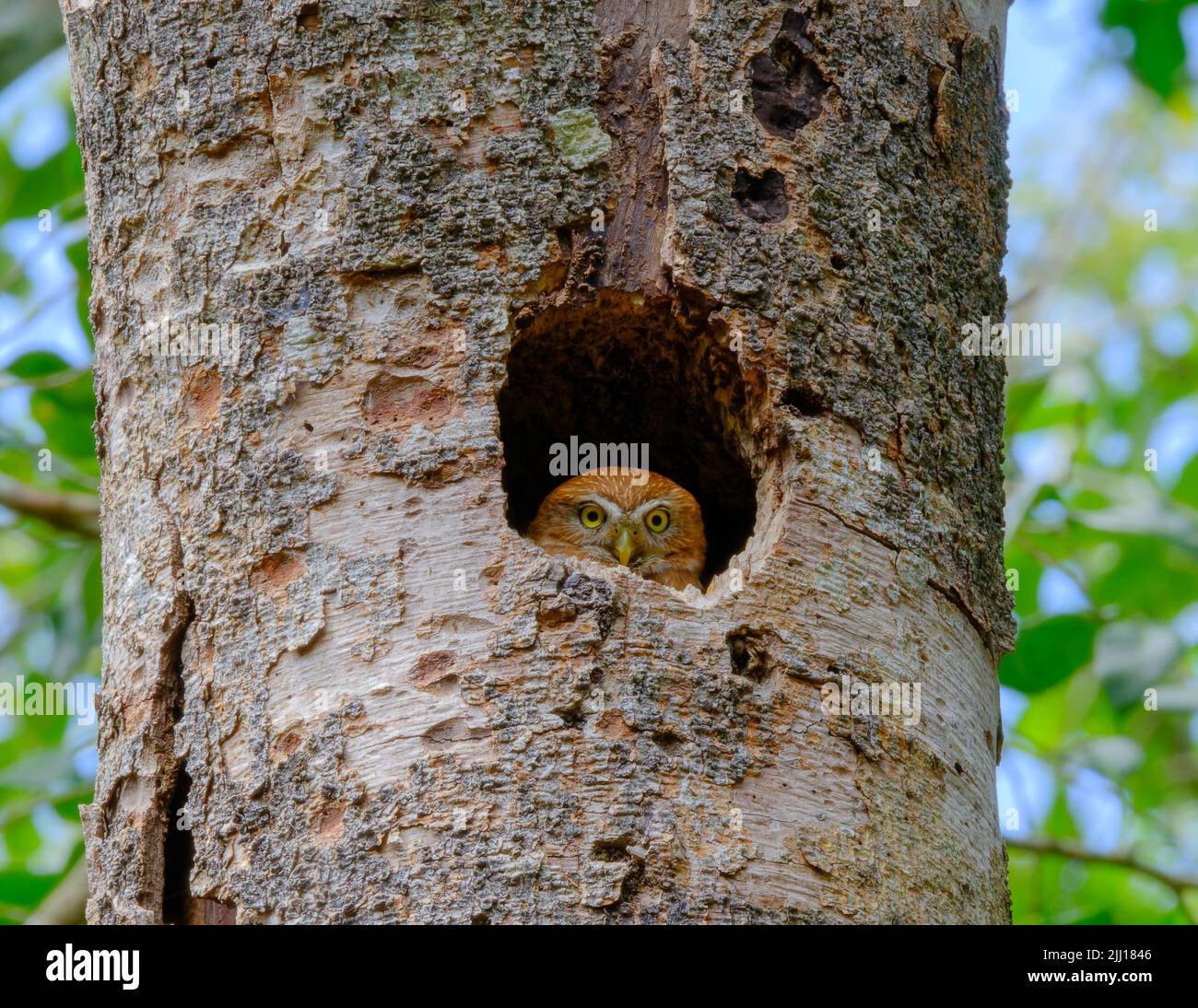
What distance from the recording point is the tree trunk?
9.07 ft

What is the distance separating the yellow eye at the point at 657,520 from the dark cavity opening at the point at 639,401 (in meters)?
0.16

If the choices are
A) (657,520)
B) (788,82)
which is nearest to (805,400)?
(788,82)

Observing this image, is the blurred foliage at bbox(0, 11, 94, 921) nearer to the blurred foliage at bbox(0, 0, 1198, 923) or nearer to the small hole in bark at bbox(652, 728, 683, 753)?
the blurred foliage at bbox(0, 0, 1198, 923)

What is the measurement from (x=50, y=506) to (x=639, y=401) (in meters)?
2.58

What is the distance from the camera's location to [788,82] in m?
3.45

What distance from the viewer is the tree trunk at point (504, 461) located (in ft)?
9.07

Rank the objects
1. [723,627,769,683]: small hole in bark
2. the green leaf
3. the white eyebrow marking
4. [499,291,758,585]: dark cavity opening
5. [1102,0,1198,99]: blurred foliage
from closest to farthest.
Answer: [723,627,769,683]: small hole in bark
[499,291,758,585]: dark cavity opening
the green leaf
the white eyebrow marking
[1102,0,1198,99]: blurred foliage

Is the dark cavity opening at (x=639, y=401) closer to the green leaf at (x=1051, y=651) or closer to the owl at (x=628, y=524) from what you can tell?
the owl at (x=628, y=524)

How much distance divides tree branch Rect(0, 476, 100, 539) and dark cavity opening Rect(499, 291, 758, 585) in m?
1.71

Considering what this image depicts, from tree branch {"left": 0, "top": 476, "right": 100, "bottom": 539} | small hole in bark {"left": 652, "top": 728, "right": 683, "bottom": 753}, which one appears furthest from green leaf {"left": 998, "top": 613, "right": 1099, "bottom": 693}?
tree branch {"left": 0, "top": 476, "right": 100, "bottom": 539}
